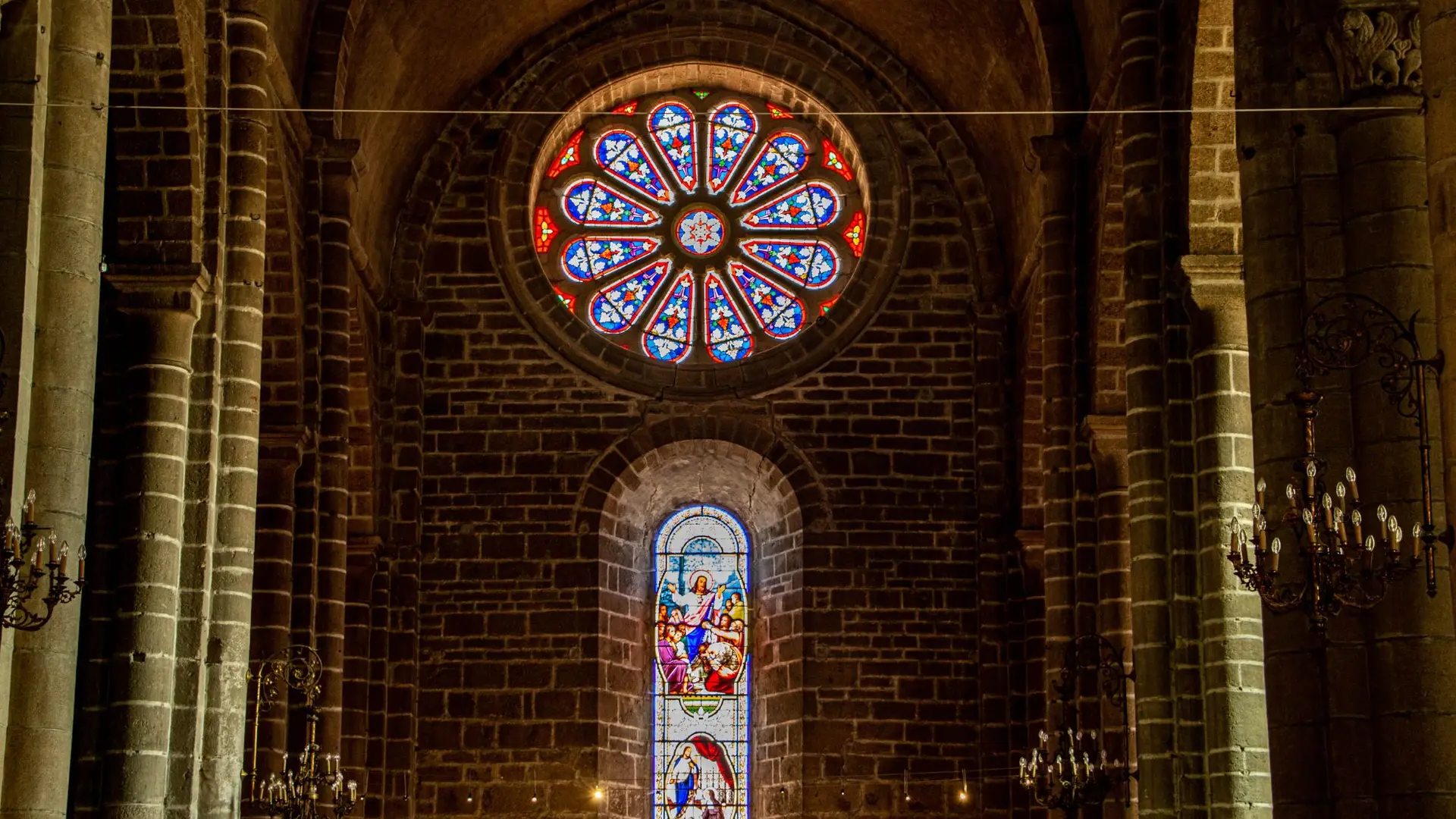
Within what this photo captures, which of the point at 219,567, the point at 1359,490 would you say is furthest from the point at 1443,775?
the point at 219,567

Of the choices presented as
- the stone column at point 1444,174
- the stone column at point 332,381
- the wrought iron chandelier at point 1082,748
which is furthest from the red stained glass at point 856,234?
the stone column at point 1444,174

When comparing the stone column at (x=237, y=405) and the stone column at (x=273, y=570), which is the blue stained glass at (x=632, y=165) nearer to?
→ the stone column at (x=273, y=570)

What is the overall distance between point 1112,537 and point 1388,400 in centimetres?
745

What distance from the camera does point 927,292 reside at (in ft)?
77.9

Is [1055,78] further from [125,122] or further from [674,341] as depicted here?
[125,122]

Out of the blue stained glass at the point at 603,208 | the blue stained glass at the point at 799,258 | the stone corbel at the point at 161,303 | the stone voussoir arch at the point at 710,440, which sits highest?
the blue stained glass at the point at 603,208

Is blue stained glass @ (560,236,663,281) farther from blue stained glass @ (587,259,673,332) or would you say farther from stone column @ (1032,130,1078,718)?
stone column @ (1032,130,1078,718)

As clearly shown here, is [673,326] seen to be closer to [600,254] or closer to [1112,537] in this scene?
[600,254]

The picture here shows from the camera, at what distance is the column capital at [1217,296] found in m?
15.6

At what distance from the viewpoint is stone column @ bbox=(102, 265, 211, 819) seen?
1441 centimetres

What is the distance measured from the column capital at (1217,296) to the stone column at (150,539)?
654 centimetres

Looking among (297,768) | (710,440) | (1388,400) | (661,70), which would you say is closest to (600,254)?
(661,70)

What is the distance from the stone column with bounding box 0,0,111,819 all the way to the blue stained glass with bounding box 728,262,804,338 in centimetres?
1273

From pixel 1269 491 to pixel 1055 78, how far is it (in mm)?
8334
